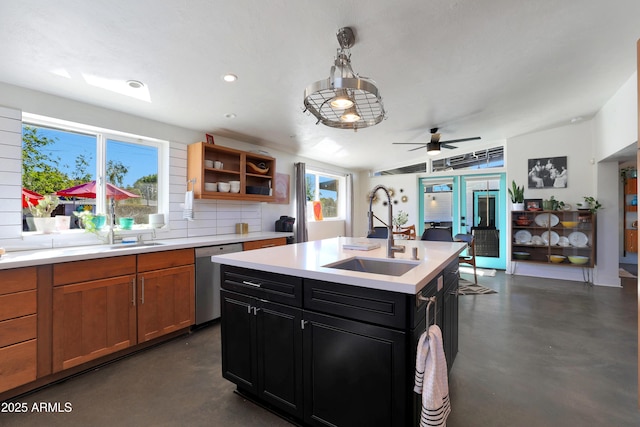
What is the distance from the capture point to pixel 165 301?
8.53ft

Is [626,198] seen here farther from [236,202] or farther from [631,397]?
[236,202]

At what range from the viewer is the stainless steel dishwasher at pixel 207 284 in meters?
2.87

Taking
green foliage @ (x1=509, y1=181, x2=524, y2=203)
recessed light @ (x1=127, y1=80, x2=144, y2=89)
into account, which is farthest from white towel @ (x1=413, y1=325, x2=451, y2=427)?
green foliage @ (x1=509, y1=181, x2=524, y2=203)

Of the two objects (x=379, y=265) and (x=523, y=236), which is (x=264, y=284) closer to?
(x=379, y=265)

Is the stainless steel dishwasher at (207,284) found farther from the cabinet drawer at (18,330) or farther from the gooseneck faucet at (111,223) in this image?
the cabinet drawer at (18,330)

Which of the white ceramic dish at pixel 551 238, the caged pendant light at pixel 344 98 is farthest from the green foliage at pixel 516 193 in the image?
the caged pendant light at pixel 344 98

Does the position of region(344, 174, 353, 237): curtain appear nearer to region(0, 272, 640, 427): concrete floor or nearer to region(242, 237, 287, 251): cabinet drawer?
region(242, 237, 287, 251): cabinet drawer

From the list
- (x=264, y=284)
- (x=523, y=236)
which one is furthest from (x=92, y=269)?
(x=523, y=236)

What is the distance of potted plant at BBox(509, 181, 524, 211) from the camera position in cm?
502

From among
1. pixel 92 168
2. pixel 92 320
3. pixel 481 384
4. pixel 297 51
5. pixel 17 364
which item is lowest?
pixel 481 384

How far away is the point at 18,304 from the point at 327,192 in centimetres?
516

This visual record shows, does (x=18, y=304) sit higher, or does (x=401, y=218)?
(x=401, y=218)

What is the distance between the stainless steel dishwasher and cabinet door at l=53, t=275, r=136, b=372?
1.95 ft

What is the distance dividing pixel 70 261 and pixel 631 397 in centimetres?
393
